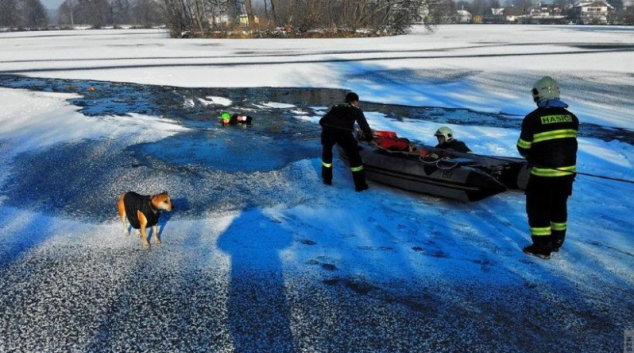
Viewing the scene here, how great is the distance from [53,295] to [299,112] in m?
8.63

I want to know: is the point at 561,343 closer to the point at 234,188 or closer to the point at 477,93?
the point at 234,188

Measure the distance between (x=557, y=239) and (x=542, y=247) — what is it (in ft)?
0.62

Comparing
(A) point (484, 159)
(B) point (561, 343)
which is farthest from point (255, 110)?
(B) point (561, 343)

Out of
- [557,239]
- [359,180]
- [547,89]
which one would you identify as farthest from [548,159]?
[359,180]

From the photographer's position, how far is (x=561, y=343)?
3170 millimetres

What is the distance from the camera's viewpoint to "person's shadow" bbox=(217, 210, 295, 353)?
3238 mm

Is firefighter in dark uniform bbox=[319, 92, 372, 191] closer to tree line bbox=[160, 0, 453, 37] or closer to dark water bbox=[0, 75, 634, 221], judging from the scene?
dark water bbox=[0, 75, 634, 221]

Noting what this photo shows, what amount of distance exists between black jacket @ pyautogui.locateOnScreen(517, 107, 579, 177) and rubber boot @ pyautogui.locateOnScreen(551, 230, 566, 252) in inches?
22.2

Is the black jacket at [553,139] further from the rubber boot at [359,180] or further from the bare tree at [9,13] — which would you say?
the bare tree at [9,13]

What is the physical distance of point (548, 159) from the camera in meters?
4.04

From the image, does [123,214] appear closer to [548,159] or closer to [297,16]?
[548,159]

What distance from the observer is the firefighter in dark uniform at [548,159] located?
402cm

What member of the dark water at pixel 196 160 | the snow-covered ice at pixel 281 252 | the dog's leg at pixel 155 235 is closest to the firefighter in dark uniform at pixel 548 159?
the snow-covered ice at pixel 281 252

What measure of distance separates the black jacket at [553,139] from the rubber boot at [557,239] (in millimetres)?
563
